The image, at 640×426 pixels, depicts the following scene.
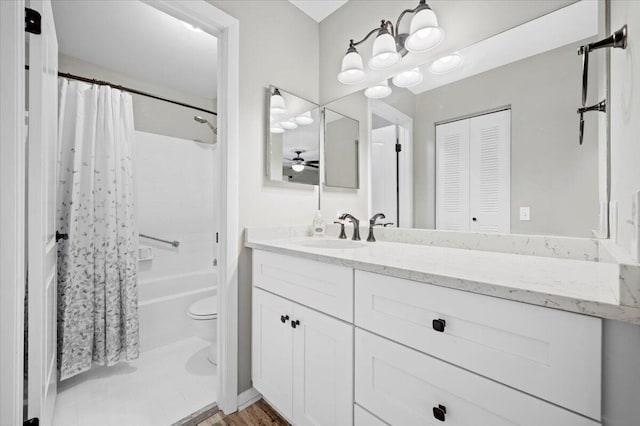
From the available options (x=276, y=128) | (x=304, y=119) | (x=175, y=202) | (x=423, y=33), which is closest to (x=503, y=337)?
(x=423, y=33)

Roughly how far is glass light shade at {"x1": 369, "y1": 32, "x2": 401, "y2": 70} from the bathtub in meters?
2.39

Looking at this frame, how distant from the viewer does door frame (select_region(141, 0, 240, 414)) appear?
1456 mm

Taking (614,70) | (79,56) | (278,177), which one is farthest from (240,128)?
(79,56)

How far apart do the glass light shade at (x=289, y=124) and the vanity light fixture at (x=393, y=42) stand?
406mm

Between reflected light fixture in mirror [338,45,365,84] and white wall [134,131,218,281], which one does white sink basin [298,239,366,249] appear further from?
white wall [134,131,218,281]

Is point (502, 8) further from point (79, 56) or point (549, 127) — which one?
point (79, 56)

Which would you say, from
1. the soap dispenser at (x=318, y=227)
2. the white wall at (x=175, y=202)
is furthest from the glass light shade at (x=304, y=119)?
the white wall at (x=175, y=202)

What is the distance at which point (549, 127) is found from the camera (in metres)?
1.05

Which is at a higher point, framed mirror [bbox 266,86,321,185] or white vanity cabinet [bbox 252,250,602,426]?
framed mirror [bbox 266,86,321,185]

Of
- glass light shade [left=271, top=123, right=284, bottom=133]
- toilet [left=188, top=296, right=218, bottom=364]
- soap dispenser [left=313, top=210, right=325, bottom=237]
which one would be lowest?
toilet [left=188, top=296, right=218, bottom=364]

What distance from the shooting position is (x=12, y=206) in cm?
90

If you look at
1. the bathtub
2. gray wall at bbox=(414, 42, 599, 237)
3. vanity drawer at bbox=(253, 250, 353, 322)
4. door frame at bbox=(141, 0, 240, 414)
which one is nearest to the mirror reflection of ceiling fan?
door frame at bbox=(141, 0, 240, 414)

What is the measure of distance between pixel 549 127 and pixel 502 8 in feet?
2.00

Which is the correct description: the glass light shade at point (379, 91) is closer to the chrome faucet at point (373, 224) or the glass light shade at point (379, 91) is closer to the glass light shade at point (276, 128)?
the glass light shade at point (276, 128)
